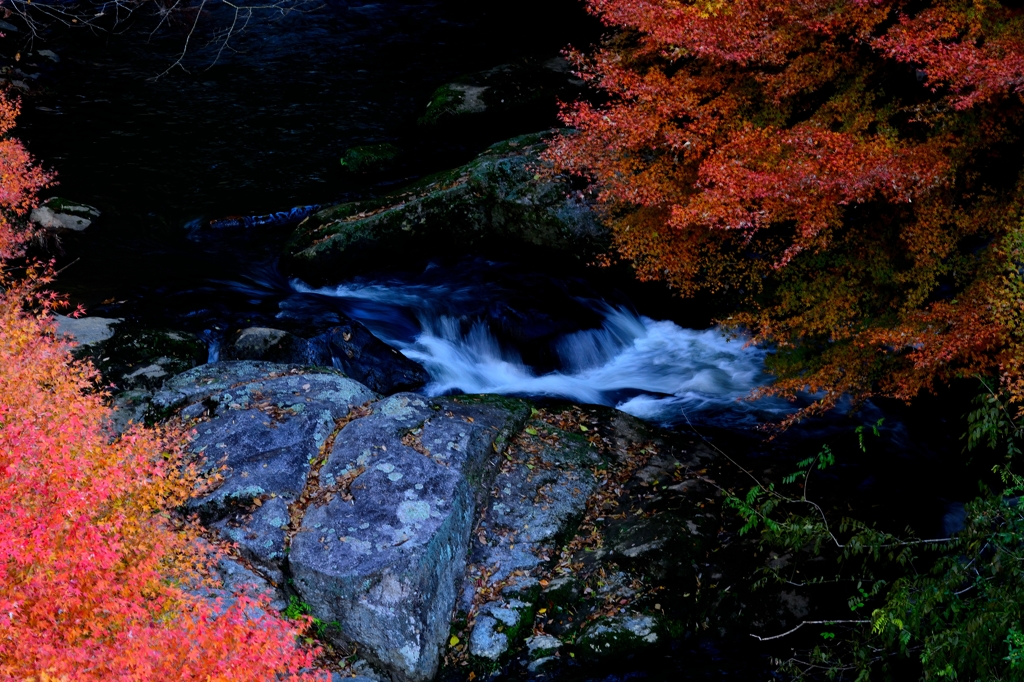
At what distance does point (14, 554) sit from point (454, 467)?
402 cm

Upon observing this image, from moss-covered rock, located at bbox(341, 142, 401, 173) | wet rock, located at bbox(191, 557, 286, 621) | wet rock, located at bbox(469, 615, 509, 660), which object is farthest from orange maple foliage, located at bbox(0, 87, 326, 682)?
moss-covered rock, located at bbox(341, 142, 401, 173)

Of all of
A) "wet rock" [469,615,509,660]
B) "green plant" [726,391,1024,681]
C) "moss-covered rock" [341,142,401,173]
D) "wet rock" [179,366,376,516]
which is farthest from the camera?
"moss-covered rock" [341,142,401,173]

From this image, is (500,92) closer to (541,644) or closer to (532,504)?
(532,504)

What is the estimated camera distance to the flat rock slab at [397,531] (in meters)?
6.67

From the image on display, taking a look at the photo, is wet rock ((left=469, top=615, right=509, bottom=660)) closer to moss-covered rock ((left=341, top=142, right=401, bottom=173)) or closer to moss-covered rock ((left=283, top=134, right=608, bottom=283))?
moss-covered rock ((left=283, top=134, right=608, bottom=283))

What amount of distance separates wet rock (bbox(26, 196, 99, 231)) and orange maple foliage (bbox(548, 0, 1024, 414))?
8839 millimetres

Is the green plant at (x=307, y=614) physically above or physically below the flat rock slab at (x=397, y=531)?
below

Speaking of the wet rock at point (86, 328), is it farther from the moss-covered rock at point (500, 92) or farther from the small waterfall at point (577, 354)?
the moss-covered rock at point (500, 92)

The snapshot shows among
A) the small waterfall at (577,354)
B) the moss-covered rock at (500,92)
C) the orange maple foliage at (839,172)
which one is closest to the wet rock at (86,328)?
the small waterfall at (577,354)

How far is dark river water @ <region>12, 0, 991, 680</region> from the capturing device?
10.4 metres

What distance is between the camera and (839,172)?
7.82 m

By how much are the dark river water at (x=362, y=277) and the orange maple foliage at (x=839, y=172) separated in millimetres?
1176

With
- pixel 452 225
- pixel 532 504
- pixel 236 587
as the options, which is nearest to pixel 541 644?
pixel 532 504

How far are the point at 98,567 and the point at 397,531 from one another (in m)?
2.61
